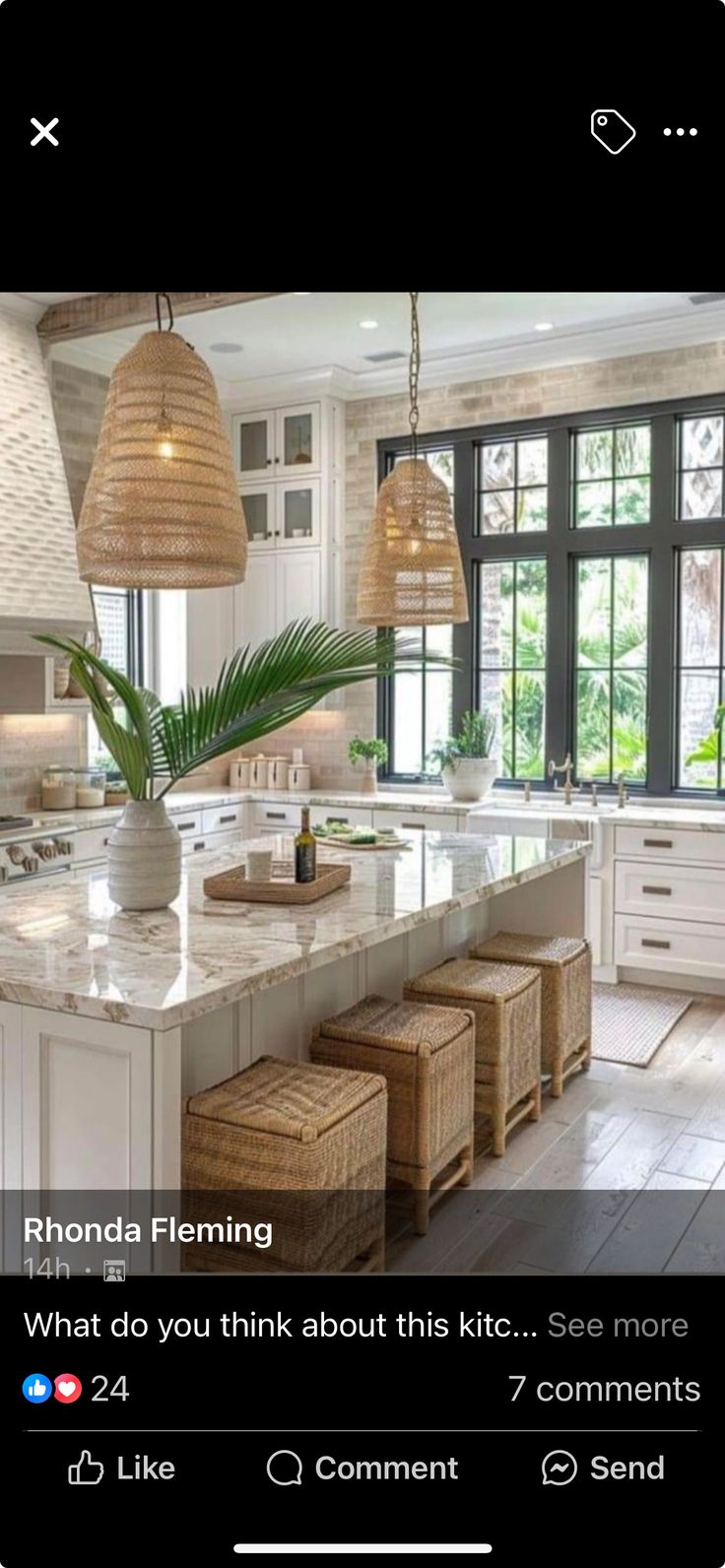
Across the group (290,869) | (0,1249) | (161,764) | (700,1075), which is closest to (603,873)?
(700,1075)

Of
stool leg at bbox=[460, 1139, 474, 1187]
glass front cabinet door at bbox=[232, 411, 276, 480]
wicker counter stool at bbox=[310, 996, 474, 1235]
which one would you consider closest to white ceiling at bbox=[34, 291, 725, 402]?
glass front cabinet door at bbox=[232, 411, 276, 480]

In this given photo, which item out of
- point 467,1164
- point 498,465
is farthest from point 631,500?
point 467,1164

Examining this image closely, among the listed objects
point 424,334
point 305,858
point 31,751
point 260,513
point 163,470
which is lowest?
point 305,858

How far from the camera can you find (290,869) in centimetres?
281

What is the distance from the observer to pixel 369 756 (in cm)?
567

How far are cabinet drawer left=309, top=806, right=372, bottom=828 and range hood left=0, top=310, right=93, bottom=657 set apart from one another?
1.48 meters

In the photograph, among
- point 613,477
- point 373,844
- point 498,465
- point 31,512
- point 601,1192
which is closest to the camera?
point 601,1192

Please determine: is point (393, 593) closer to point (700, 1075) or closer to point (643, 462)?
point (700, 1075)

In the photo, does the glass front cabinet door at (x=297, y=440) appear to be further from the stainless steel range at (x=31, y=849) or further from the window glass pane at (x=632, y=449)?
the stainless steel range at (x=31, y=849)

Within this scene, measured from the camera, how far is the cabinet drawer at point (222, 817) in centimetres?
523

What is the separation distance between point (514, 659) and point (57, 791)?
2.32 m
